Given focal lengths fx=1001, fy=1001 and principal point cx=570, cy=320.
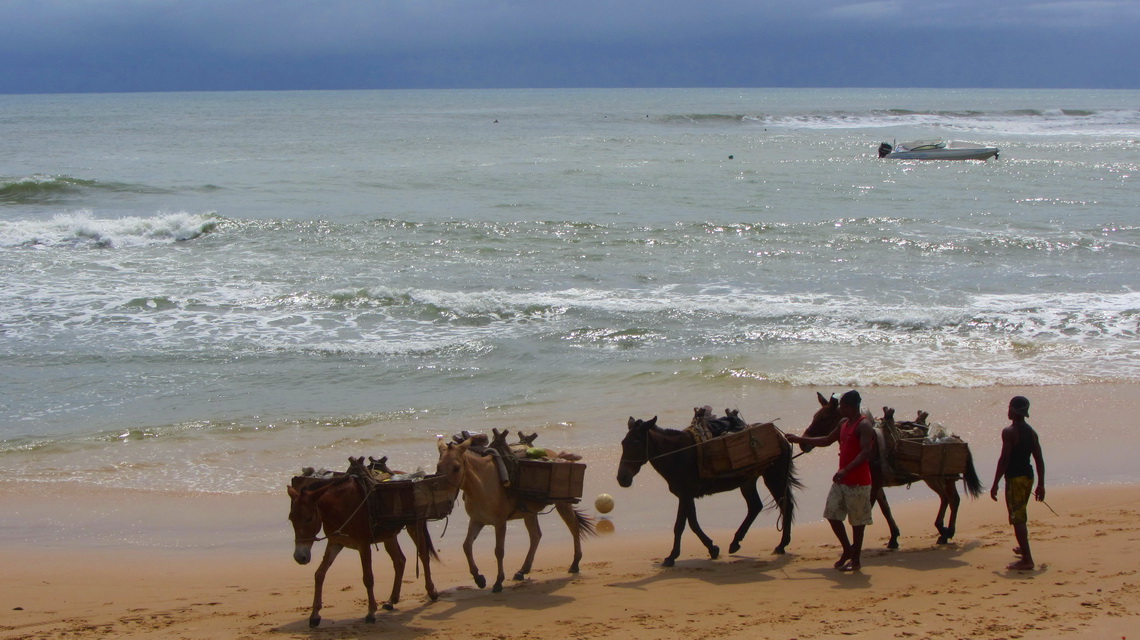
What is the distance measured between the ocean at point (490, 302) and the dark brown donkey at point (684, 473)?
129 inches

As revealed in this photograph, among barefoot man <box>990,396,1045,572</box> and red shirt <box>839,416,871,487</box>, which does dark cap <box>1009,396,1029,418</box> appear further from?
red shirt <box>839,416,871,487</box>

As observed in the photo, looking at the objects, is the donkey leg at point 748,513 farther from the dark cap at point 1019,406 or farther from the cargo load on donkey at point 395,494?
the cargo load on donkey at point 395,494

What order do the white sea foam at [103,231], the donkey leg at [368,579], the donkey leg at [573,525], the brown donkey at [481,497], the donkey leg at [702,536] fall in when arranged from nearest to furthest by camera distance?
1. the donkey leg at [368,579]
2. the brown donkey at [481,497]
3. the donkey leg at [573,525]
4. the donkey leg at [702,536]
5. the white sea foam at [103,231]

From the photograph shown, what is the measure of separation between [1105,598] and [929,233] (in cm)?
2230

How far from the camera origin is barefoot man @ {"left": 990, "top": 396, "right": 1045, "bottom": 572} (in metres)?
7.23

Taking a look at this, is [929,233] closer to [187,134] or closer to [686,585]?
[686,585]

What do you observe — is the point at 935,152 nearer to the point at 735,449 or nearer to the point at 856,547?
the point at 735,449

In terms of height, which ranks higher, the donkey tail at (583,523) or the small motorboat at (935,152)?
the small motorboat at (935,152)

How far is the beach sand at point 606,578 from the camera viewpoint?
6.38 m

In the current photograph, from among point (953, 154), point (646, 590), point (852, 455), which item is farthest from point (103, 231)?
point (953, 154)

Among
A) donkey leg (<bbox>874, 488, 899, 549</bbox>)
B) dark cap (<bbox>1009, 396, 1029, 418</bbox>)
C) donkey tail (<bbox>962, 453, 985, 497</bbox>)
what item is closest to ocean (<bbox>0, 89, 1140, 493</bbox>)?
donkey leg (<bbox>874, 488, 899, 549</bbox>)

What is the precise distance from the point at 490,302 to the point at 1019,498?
12612mm

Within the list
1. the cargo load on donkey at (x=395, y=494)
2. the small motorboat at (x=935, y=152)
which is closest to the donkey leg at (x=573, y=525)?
the cargo load on donkey at (x=395, y=494)

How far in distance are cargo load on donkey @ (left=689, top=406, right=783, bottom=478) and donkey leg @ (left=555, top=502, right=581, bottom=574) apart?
3.46 feet
